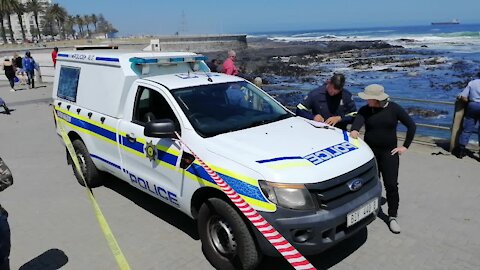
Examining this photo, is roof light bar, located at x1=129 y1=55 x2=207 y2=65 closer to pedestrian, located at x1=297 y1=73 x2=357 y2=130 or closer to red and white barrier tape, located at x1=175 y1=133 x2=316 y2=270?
pedestrian, located at x1=297 y1=73 x2=357 y2=130

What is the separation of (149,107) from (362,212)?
2.67 metres

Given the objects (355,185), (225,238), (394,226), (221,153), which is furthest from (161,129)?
(394,226)

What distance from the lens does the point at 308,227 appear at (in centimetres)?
331

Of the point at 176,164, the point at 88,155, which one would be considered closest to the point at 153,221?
the point at 176,164

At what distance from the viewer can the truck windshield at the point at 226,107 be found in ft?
14.0

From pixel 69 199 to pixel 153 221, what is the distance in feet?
5.43

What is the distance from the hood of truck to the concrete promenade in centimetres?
108

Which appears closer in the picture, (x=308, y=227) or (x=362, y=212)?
(x=308, y=227)

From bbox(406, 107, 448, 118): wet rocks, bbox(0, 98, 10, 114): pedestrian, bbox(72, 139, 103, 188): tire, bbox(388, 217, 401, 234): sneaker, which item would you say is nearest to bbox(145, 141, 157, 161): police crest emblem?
bbox(72, 139, 103, 188): tire

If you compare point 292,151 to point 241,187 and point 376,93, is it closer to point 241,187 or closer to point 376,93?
point 241,187

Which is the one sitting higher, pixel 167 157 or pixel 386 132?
pixel 386 132

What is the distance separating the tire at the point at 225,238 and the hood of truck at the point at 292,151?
0.48m

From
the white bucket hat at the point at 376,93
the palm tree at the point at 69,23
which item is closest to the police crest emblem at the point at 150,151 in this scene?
the white bucket hat at the point at 376,93

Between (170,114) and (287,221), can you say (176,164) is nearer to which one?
(170,114)
